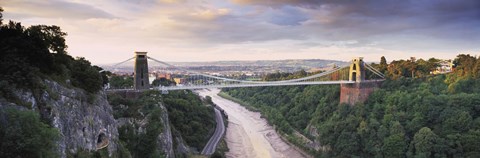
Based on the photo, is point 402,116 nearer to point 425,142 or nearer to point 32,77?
point 425,142

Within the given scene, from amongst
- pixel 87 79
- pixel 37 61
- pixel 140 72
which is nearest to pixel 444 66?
pixel 140 72

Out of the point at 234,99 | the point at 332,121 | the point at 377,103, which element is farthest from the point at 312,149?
the point at 234,99

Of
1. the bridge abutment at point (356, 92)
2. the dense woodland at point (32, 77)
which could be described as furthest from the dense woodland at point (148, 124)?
the bridge abutment at point (356, 92)

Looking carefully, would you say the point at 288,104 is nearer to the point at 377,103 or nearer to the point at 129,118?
the point at 377,103

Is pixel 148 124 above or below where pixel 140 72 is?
below

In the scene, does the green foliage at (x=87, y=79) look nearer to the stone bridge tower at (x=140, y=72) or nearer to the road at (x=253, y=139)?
the stone bridge tower at (x=140, y=72)

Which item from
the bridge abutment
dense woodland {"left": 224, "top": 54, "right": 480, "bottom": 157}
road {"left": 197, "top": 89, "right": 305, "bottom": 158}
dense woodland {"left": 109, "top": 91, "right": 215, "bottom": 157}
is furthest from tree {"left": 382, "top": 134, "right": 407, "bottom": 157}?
dense woodland {"left": 109, "top": 91, "right": 215, "bottom": 157}
